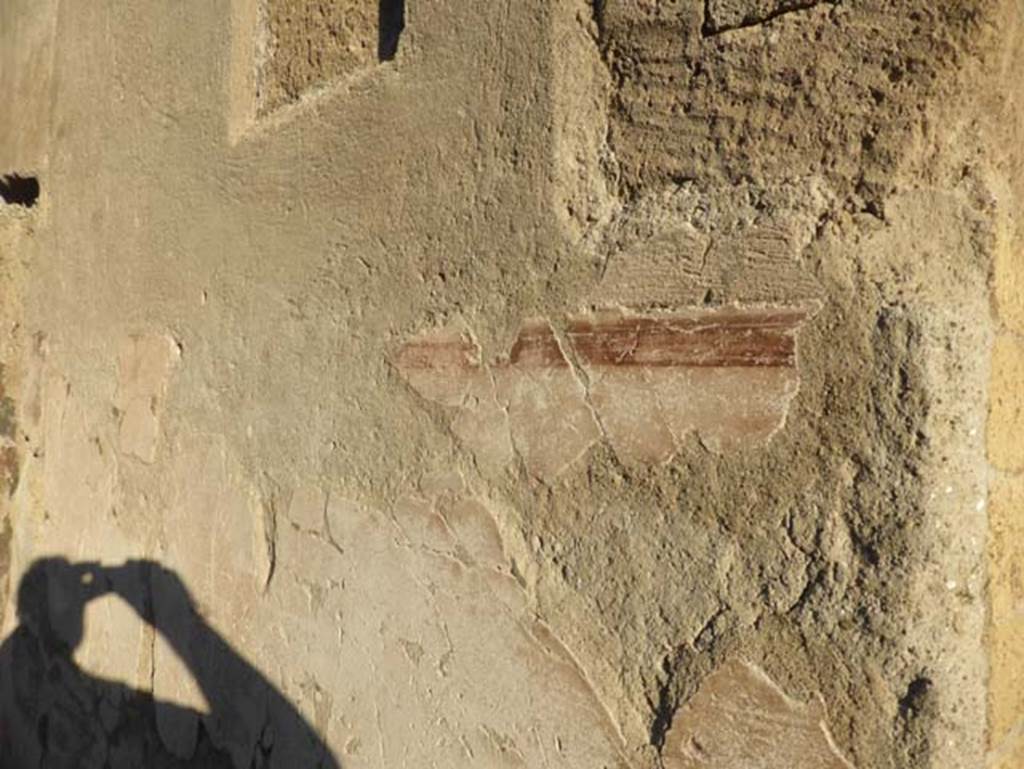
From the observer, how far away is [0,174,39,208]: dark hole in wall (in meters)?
2.59

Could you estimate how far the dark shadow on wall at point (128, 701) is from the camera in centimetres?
176

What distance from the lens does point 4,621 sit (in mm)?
2520

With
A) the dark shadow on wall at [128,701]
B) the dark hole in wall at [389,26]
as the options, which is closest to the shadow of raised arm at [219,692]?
the dark shadow on wall at [128,701]

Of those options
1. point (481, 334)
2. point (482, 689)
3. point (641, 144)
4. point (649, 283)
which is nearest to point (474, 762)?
point (482, 689)

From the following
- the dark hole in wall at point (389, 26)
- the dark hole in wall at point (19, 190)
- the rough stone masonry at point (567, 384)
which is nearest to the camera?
the rough stone masonry at point (567, 384)

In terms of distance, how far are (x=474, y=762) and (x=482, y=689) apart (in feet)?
0.33

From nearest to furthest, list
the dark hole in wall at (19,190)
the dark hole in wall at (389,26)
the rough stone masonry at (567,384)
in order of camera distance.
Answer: the rough stone masonry at (567,384) < the dark hole in wall at (389,26) < the dark hole in wall at (19,190)

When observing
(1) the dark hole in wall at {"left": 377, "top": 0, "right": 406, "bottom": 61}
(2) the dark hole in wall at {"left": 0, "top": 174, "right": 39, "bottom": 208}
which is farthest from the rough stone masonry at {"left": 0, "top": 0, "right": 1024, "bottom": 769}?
(2) the dark hole in wall at {"left": 0, "top": 174, "right": 39, "bottom": 208}

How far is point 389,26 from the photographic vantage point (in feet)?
5.62

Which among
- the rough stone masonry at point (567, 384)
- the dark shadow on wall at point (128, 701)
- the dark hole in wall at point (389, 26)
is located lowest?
the dark shadow on wall at point (128, 701)

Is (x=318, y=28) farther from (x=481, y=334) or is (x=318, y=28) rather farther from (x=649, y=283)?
(x=649, y=283)

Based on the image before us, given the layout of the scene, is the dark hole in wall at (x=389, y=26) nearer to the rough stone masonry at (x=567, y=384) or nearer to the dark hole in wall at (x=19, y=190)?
the rough stone masonry at (x=567, y=384)

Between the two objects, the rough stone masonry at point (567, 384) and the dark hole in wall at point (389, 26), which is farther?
the dark hole in wall at point (389, 26)

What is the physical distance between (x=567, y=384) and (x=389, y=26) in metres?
0.76
